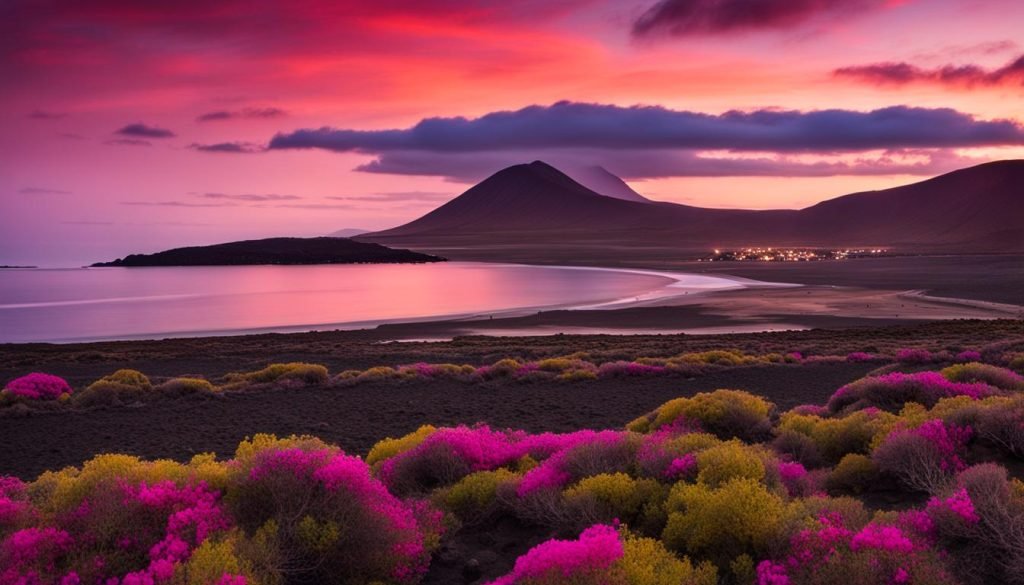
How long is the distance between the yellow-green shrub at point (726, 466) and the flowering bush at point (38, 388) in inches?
646

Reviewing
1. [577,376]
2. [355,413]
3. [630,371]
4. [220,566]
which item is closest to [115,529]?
[220,566]

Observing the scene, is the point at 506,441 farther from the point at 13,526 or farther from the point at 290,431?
the point at 290,431

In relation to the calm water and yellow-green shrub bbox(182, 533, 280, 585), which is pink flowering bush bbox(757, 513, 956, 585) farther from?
the calm water

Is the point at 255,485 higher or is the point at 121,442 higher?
the point at 255,485

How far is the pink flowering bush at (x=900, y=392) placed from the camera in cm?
1038

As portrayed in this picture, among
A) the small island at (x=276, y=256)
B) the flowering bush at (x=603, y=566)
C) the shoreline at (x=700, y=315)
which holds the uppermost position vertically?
the small island at (x=276, y=256)

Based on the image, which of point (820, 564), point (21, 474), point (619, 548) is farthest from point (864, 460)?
point (21, 474)

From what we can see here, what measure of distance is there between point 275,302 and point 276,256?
357 feet

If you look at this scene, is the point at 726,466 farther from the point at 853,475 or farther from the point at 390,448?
the point at 390,448

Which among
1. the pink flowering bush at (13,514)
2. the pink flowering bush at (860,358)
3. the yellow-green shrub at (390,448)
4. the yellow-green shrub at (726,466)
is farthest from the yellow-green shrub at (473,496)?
the pink flowering bush at (860,358)

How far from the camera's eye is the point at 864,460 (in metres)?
7.28

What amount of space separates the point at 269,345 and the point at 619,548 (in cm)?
3076

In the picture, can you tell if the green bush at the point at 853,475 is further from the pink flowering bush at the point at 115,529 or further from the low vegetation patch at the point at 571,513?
the pink flowering bush at the point at 115,529

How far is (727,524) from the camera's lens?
17.7 ft
